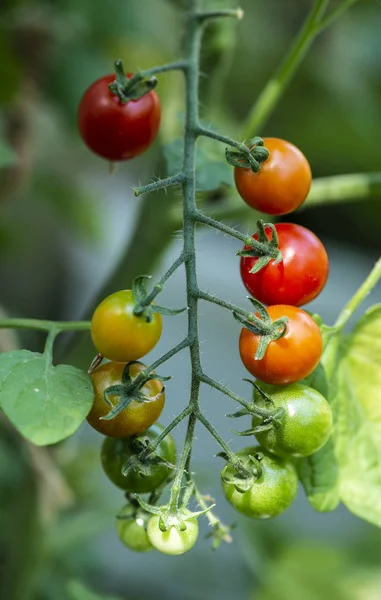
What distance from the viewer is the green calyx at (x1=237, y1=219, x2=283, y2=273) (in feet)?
1.37

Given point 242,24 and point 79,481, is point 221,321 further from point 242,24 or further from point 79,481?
point 242,24

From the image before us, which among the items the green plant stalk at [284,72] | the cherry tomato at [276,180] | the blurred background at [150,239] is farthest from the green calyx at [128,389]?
the green plant stalk at [284,72]

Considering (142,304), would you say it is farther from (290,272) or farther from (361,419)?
(361,419)

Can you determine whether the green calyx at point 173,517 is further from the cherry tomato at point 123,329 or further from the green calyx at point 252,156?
the green calyx at point 252,156

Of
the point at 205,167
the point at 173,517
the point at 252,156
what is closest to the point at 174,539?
the point at 173,517

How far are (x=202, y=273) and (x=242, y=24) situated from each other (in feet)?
1.74

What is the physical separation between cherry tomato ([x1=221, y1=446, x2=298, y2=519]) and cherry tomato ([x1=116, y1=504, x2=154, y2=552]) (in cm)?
6

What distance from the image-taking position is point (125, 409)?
1.41 ft

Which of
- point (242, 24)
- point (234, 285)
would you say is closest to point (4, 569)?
point (234, 285)

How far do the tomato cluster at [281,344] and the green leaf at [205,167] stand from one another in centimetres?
14

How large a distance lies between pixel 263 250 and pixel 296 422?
0.34 feet

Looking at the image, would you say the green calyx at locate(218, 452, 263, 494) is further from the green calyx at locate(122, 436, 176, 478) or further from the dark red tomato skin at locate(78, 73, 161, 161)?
the dark red tomato skin at locate(78, 73, 161, 161)

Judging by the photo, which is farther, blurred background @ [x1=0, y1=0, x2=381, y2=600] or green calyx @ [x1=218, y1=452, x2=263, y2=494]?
blurred background @ [x1=0, y1=0, x2=381, y2=600]

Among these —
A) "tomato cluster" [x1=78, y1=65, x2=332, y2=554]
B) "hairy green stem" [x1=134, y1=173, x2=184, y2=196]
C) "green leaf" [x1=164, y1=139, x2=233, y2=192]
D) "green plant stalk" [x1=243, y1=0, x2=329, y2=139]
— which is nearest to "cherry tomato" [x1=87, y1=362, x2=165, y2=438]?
"tomato cluster" [x1=78, y1=65, x2=332, y2=554]
